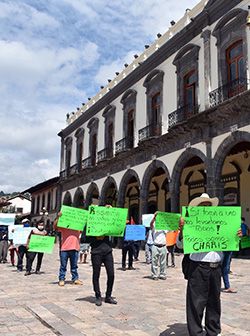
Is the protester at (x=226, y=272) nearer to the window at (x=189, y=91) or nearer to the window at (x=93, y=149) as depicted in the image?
the window at (x=189, y=91)

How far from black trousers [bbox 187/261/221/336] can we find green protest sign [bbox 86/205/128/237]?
256cm

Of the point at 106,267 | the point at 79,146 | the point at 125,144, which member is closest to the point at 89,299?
the point at 106,267

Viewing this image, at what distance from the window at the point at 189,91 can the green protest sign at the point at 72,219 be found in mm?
10752

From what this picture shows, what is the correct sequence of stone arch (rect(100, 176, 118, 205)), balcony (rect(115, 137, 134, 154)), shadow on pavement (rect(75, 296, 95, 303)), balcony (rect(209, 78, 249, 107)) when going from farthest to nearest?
stone arch (rect(100, 176, 118, 205))
balcony (rect(115, 137, 134, 154))
balcony (rect(209, 78, 249, 107))
shadow on pavement (rect(75, 296, 95, 303))

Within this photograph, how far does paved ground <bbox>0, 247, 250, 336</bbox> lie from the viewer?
4.59 meters

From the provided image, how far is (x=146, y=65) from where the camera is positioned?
2125 cm

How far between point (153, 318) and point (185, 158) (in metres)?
12.5

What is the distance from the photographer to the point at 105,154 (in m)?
25.3

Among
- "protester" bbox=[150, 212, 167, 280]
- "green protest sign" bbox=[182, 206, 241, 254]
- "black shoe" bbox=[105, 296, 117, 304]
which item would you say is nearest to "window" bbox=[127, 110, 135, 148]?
"protester" bbox=[150, 212, 167, 280]

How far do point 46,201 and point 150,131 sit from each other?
23424mm

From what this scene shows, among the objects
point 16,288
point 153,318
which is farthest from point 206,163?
point 153,318

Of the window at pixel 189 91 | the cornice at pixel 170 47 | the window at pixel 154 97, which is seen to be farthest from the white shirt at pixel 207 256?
the window at pixel 154 97

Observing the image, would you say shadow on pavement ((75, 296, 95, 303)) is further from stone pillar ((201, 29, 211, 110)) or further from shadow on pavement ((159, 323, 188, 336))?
stone pillar ((201, 29, 211, 110))

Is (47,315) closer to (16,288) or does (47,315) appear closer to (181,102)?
(16,288)
